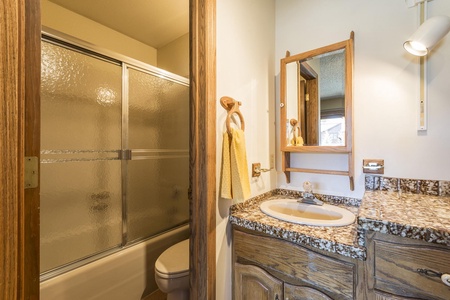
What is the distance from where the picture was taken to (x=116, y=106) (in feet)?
5.82

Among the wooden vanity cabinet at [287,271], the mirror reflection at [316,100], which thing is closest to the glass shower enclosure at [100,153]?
the wooden vanity cabinet at [287,271]

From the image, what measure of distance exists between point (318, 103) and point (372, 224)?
33.7 inches

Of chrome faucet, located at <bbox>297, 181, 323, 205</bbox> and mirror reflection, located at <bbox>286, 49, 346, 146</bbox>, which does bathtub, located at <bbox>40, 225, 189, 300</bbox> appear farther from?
mirror reflection, located at <bbox>286, 49, 346, 146</bbox>

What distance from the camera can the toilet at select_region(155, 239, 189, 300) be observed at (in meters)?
1.29

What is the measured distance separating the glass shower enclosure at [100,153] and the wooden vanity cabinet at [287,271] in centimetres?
117

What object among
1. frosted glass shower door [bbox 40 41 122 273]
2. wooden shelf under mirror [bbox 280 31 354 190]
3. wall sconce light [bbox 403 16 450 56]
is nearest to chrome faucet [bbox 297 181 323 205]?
wooden shelf under mirror [bbox 280 31 354 190]

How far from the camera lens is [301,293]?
87 centimetres

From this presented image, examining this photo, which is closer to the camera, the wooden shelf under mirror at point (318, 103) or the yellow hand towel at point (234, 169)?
the yellow hand towel at point (234, 169)

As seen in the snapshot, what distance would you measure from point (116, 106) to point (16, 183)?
57.7 inches

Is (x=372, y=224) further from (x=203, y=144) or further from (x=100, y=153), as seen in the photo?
(x=100, y=153)

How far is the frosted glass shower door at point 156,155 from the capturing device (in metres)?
1.84

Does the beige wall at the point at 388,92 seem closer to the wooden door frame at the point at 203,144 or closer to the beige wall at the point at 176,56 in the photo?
the wooden door frame at the point at 203,144

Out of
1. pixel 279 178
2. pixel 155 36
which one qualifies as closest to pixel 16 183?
pixel 279 178

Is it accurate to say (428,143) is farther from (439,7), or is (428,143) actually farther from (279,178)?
(279,178)
